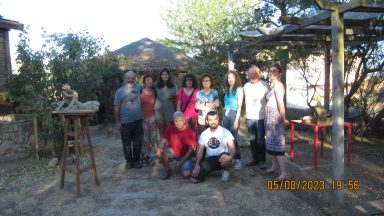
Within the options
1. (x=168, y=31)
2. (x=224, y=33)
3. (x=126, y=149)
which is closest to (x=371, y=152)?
(x=126, y=149)

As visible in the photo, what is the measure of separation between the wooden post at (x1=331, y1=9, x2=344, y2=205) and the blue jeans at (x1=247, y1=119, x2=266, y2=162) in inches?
56.0

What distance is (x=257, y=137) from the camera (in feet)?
17.5

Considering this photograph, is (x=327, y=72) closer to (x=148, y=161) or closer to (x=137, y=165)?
(x=148, y=161)

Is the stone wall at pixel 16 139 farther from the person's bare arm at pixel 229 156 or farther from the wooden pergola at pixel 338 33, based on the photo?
the wooden pergola at pixel 338 33

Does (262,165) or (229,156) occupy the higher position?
(229,156)

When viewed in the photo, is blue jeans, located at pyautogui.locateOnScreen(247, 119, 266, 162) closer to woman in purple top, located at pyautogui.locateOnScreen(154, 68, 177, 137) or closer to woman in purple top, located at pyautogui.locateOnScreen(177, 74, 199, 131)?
woman in purple top, located at pyautogui.locateOnScreen(177, 74, 199, 131)

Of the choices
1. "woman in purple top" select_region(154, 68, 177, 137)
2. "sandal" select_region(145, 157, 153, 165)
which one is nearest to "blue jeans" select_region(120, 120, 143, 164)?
"sandal" select_region(145, 157, 153, 165)

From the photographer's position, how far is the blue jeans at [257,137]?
5.27 m

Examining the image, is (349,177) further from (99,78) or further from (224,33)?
(224,33)

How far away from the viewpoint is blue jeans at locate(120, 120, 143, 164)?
5.57m

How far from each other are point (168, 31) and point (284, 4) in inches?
694

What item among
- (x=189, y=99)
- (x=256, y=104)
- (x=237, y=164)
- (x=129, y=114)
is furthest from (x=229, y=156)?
(x=129, y=114)

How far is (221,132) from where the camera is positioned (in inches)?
193

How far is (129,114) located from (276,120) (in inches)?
90.5
